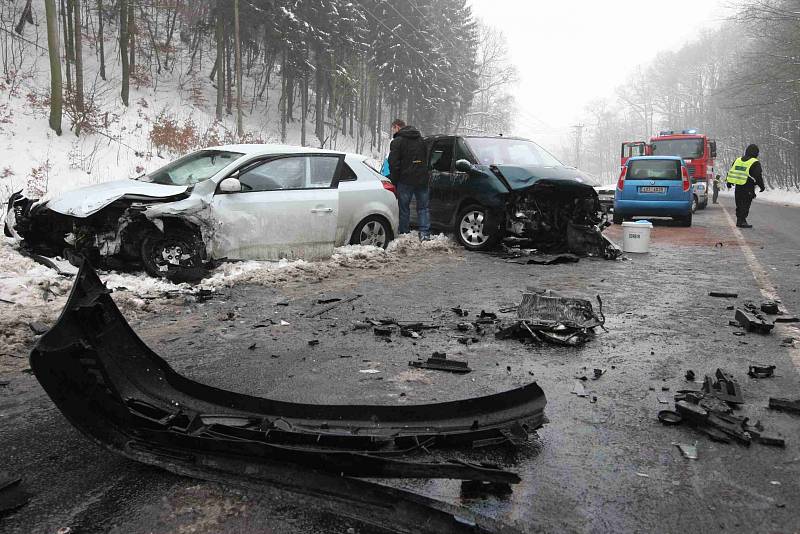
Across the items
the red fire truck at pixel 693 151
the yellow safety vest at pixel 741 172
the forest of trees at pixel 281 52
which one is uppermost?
the forest of trees at pixel 281 52

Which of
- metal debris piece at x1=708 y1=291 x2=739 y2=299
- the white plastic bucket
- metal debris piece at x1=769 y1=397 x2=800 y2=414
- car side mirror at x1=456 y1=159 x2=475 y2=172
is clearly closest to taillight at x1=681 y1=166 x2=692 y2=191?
the white plastic bucket

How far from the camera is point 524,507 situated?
228 cm

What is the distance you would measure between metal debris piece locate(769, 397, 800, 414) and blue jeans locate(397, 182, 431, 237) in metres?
7.58

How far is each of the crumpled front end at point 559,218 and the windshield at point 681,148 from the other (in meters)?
13.8

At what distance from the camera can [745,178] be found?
13.8 metres

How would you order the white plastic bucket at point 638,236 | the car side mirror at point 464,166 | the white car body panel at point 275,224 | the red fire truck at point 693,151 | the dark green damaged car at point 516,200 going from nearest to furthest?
the white car body panel at point 275,224 → the dark green damaged car at point 516,200 → the car side mirror at point 464,166 → the white plastic bucket at point 638,236 → the red fire truck at point 693,151

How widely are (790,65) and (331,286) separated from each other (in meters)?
26.8

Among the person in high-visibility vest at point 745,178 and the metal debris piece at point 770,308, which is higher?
the person in high-visibility vest at point 745,178

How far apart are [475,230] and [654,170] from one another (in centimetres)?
758

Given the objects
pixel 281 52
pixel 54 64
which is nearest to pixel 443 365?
pixel 54 64

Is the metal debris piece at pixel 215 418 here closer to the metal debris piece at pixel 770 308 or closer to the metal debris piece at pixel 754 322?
the metal debris piece at pixel 754 322

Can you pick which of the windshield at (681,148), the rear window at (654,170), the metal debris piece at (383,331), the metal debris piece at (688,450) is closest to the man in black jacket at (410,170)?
the metal debris piece at (383,331)

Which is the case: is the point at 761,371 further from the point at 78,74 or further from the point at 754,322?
the point at 78,74

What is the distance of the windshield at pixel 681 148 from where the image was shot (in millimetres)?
21297
